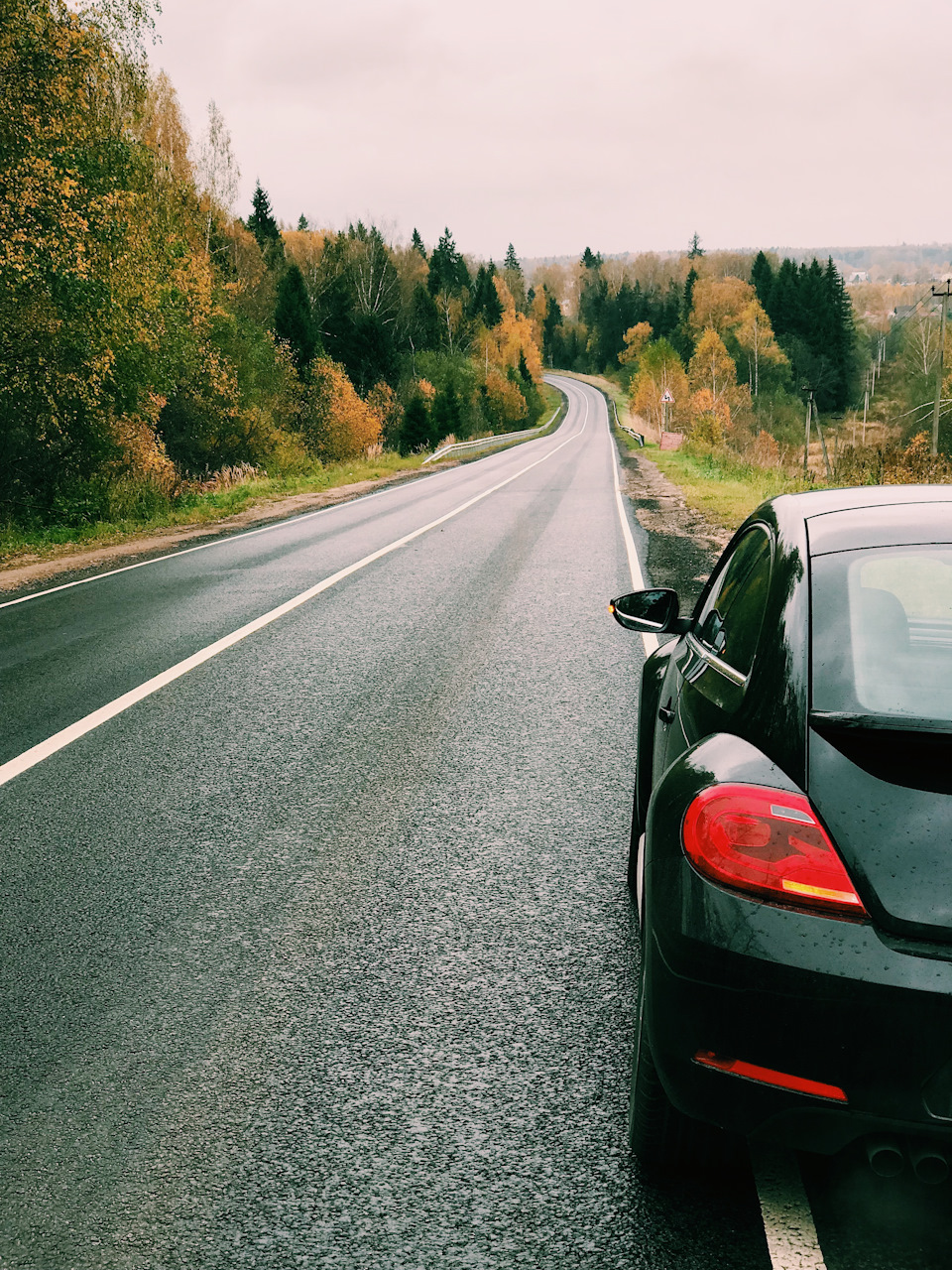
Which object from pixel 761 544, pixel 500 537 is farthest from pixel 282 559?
pixel 761 544

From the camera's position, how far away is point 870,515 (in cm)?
278

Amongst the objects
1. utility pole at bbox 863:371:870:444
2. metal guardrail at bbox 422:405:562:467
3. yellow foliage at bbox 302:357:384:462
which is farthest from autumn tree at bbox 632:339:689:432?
yellow foliage at bbox 302:357:384:462

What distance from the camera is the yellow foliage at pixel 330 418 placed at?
164ft

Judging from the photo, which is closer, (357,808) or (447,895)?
(447,895)

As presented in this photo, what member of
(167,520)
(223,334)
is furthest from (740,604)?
(223,334)

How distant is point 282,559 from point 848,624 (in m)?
12.0

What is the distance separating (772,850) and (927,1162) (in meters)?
0.66

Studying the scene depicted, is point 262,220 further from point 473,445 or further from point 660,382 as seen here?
point 660,382

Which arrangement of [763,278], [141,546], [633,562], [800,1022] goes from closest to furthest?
[800,1022]
[633,562]
[141,546]
[763,278]

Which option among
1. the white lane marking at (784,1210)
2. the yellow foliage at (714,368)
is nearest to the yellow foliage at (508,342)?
the yellow foliage at (714,368)

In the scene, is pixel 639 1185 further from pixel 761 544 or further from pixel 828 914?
pixel 761 544

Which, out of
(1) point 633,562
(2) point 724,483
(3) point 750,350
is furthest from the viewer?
(3) point 750,350

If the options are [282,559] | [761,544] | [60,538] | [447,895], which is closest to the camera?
[761,544]

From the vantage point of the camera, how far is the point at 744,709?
2270mm
